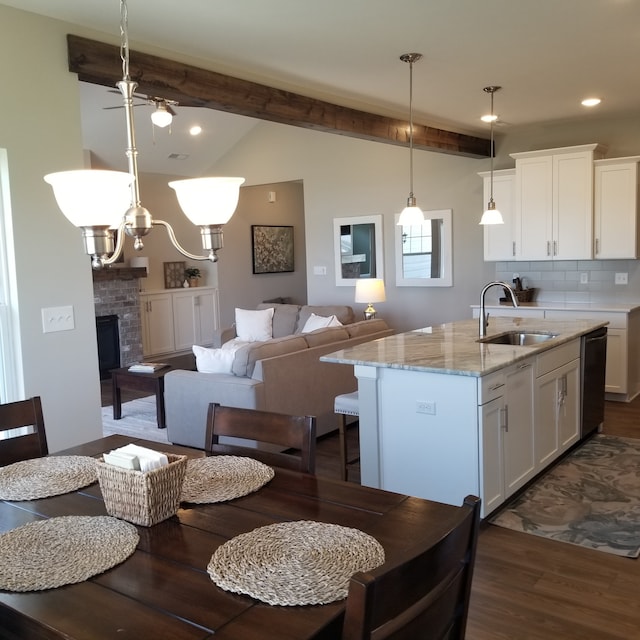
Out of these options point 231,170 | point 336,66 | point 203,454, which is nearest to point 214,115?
point 231,170

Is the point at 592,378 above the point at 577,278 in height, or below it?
below

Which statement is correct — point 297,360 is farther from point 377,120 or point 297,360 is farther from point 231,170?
point 231,170

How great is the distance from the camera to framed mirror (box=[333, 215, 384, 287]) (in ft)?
26.5

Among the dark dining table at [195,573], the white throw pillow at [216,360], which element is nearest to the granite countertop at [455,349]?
the white throw pillow at [216,360]

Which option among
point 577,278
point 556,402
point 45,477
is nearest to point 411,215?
point 556,402

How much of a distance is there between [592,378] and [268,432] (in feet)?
10.6

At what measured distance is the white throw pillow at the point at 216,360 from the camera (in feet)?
15.5

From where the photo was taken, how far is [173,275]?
31.8 ft

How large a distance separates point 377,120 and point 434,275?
2657 mm

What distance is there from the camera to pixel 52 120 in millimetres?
3236

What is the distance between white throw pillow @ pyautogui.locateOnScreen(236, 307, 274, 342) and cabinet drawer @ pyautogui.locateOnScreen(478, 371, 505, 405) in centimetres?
409

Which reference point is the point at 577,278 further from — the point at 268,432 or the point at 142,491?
the point at 142,491

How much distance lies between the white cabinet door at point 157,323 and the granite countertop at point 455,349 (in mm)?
5379

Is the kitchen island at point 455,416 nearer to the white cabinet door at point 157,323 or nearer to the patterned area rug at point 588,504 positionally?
the patterned area rug at point 588,504
